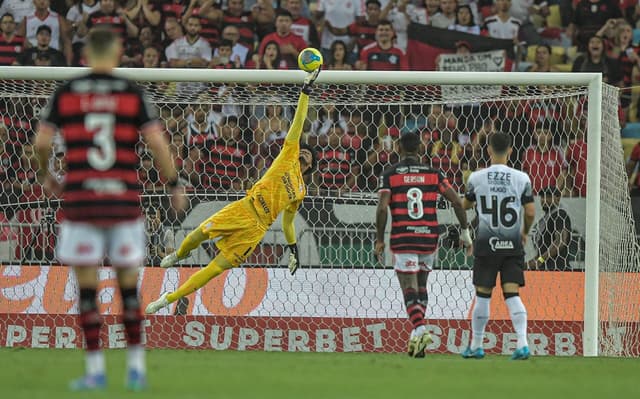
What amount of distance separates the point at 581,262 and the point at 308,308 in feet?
8.72

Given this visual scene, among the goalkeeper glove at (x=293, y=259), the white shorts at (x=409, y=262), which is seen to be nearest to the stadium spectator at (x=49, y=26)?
the goalkeeper glove at (x=293, y=259)

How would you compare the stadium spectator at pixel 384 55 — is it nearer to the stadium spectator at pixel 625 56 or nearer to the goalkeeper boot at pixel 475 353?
the stadium spectator at pixel 625 56

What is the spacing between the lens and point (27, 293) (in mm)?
10750

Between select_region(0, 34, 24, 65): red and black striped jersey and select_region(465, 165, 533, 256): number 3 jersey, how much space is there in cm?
812

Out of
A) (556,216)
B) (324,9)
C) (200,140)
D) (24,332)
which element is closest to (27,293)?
(24,332)

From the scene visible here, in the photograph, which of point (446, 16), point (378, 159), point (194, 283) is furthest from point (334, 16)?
point (194, 283)

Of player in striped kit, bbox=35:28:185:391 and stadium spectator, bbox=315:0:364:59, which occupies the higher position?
stadium spectator, bbox=315:0:364:59

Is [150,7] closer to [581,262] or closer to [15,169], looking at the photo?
[15,169]

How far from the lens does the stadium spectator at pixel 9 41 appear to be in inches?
582

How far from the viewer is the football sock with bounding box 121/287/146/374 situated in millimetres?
5445

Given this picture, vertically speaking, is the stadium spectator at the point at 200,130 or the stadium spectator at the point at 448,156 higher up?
the stadium spectator at the point at 200,130

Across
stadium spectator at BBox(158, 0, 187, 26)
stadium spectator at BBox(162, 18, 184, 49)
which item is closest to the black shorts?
stadium spectator at BBox(162, 18, 184, 49)

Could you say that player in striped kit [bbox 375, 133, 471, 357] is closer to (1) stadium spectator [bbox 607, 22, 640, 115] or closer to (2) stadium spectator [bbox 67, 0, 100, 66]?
(1) stadium spectator [bbox 607, 22, 640, 115]

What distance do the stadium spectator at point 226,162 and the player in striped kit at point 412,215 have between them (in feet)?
8.61
